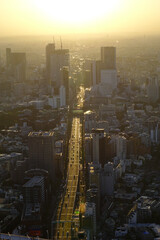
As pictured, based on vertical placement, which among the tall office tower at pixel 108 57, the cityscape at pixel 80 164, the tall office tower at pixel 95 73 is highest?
the tall office tower at pixel 108 57

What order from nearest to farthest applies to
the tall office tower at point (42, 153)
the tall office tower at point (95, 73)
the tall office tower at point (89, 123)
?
the tall office tower at point (42, 153) < the tall office tower at point (89, 123) < the tall office tower at point (95, 73)

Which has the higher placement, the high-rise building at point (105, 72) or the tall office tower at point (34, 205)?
the high-rise building at point (105, 72)

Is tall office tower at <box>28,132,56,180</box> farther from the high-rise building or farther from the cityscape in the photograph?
the high-rise building

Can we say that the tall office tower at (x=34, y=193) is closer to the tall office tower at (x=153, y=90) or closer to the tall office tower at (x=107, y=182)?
the tall office tower at (x=107, y=182)

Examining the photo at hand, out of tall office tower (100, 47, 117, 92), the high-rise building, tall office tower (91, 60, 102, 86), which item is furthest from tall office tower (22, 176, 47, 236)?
tall office tower (91, 60, 102, 86)

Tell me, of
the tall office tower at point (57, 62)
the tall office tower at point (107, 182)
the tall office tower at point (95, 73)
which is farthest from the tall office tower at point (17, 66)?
the tall office tower at point (107, 182)

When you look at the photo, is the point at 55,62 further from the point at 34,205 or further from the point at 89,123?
the point at 34,205

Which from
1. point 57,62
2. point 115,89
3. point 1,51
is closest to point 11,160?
point 115,89
